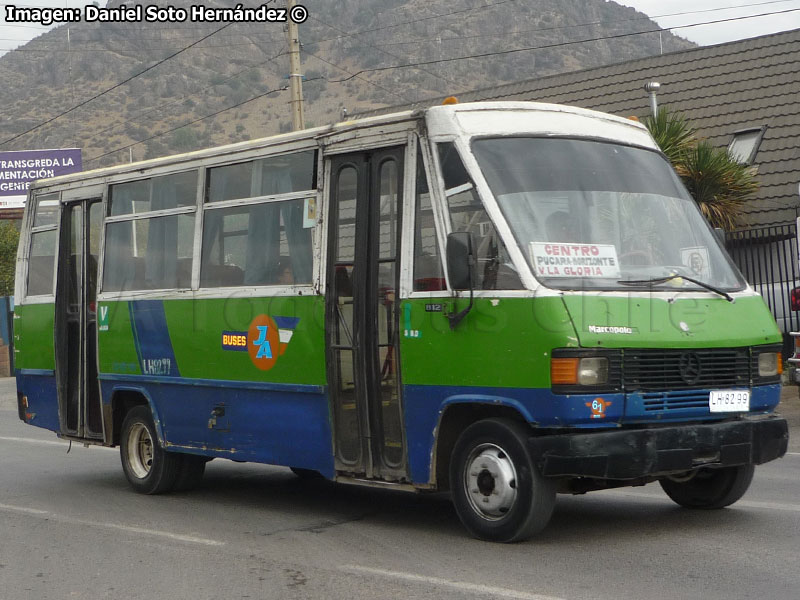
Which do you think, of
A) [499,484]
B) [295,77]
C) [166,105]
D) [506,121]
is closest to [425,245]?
[506,121]

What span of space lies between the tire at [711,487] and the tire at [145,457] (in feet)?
14.3

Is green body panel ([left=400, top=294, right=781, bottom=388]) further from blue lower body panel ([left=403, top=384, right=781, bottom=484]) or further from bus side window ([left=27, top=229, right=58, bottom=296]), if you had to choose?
bus side window ([left=27, top=229, right=58, bottom=296])

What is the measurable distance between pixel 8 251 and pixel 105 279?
94.2 ft

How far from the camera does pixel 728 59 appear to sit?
84.3 feet

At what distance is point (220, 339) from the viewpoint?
9797 millimetres

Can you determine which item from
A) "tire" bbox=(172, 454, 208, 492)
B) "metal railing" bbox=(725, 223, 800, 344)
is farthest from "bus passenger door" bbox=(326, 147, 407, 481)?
"metal railing" bbox=(725, 223, 800, 344)

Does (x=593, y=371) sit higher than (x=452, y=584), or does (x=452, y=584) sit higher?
(x=593, y=371)

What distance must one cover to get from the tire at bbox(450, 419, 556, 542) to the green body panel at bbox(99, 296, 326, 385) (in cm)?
152

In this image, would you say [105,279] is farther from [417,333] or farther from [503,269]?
[503,269]

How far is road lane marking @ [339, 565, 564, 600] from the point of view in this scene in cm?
628

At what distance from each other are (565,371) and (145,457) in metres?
5.20

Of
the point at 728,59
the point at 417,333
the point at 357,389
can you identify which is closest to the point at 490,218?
the point at 417,333

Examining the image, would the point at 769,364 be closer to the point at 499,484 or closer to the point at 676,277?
the point at 676,277

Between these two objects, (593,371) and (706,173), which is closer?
(593,371)
